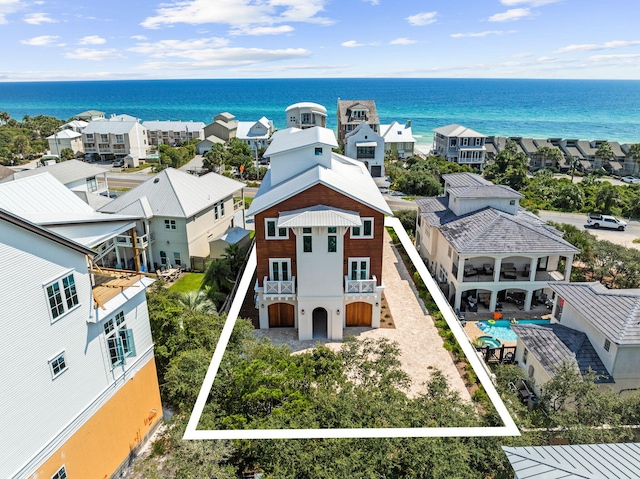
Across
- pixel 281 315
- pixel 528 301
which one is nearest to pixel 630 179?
pixel 528 301

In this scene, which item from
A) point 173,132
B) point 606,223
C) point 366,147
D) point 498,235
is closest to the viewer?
point 498,235

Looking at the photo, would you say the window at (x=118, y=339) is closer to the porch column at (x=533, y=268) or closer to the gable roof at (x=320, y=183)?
the gable roof at (x=320, y=183)

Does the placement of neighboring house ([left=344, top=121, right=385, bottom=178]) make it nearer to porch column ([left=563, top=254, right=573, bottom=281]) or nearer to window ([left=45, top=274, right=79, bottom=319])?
porch column ([left=563, top=254, right=573, bottom=281])

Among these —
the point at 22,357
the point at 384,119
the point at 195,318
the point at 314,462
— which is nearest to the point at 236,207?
the point at 195,318

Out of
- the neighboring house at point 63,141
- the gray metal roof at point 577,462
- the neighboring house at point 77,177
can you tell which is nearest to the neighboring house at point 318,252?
the gray metal roof at point 577,462

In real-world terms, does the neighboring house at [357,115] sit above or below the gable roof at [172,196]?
above

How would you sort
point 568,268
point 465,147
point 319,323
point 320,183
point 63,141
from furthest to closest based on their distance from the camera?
point 63,141 < point 465,147 < point 568,268 < point 319,323 < point 320,183

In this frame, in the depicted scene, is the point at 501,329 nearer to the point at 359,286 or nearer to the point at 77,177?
the point at 359,286
